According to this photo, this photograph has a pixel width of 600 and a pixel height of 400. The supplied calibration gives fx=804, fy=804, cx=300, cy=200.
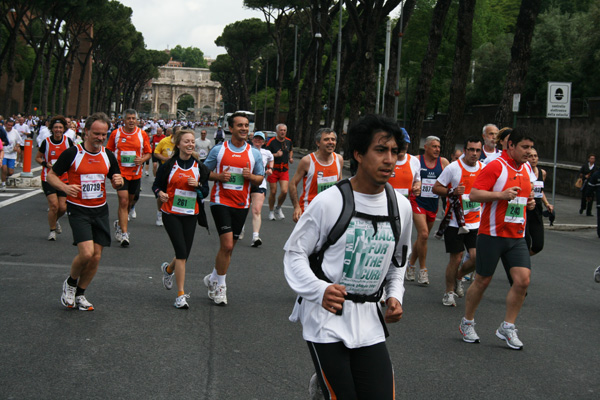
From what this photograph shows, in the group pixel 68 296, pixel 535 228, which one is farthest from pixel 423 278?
pixel 68 296

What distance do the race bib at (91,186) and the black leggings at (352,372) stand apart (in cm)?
423

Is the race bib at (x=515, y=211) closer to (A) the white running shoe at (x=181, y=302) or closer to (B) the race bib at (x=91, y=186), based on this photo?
(A) the white running shoe at (x=181, y=302)

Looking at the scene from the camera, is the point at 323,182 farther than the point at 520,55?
No

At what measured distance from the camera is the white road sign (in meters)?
18.5

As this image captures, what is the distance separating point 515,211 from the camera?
6426 mm

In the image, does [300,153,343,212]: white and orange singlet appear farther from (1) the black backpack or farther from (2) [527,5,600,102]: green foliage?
(2) [527,5,600,102]: green foliage

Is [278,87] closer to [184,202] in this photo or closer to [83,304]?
[184,202]

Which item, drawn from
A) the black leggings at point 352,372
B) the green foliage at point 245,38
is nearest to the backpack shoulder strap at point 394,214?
the black leggings at point 352,372

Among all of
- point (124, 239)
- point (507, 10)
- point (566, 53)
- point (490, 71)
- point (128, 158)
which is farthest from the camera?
point (507, 10)

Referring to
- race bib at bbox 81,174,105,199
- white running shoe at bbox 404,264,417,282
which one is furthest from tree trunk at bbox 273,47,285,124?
race bib at bbox 81,174,105,199

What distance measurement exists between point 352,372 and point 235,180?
4.66 meters

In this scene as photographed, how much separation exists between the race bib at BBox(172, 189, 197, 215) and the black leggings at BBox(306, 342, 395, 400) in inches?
167

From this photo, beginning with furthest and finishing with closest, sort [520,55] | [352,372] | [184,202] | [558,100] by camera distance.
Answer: [520,55] → [558,100] → [184,202] → [352,372]

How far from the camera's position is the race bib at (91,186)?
7133mm
